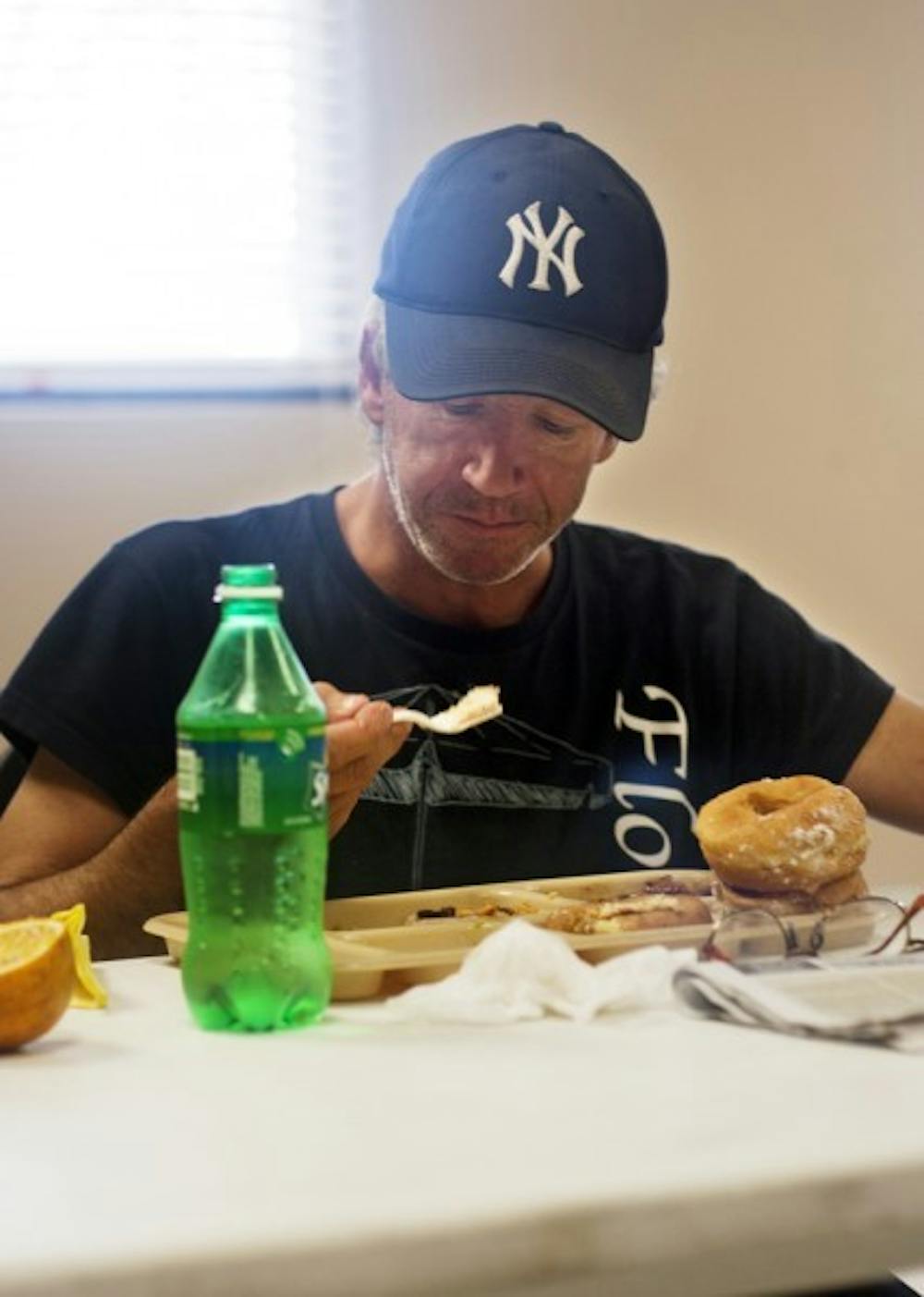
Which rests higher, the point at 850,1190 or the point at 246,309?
the point at 246,309

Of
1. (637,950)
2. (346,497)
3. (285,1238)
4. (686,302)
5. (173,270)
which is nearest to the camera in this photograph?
Result: (285,1238)

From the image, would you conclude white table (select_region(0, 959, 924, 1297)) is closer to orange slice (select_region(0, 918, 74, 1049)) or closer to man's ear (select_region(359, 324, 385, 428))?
orange slice (select_region(0, 918, 74, 1049))

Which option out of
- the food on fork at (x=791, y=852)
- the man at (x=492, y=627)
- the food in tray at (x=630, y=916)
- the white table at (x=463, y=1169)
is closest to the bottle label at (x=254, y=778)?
the white table at (x=463, y=1169)

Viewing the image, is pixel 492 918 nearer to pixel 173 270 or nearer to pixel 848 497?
pixel 173 270

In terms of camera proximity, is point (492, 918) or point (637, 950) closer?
point (637, 950)

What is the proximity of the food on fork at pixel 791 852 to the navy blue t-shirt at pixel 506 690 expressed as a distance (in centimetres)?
43

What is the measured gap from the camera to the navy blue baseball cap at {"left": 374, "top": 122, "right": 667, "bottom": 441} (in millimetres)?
1550

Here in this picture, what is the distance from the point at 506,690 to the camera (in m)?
1.72

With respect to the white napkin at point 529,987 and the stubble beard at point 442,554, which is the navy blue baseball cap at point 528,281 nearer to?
the stubble beard at point 442,554

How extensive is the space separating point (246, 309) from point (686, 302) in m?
0.65

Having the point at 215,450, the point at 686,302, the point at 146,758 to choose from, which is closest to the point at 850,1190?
A: the point at 146,758

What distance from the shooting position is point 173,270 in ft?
8.00

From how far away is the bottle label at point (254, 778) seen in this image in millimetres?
925

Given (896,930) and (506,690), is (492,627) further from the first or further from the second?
(896,930)
